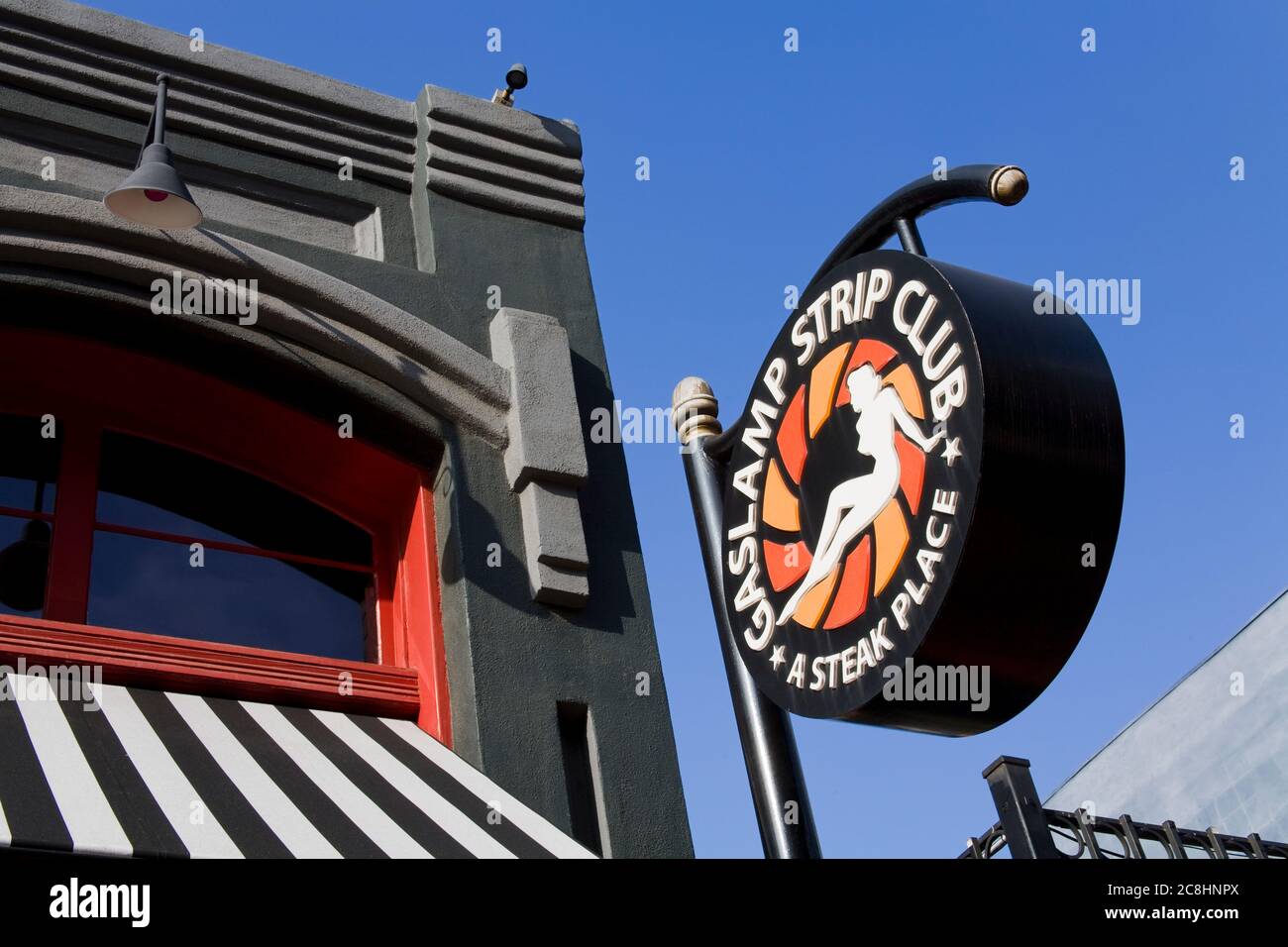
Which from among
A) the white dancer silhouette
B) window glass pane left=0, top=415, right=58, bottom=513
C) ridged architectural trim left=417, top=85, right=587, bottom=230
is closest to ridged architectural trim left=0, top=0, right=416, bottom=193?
ridged architectural trim left=417, top=85, right=587, bottom=230

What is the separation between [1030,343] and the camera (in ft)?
15.3

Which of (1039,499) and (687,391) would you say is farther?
(687,391)

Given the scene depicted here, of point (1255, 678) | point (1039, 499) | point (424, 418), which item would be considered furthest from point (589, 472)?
point (1255, 678)

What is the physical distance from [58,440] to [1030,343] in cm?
492

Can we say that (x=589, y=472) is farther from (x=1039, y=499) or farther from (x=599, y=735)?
(x=1039, y=499)

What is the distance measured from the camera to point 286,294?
761 centimetres

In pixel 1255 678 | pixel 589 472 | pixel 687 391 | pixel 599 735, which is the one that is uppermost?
pixel 1255 678

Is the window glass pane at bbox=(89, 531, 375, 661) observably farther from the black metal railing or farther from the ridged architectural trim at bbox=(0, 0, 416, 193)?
the black metal railing

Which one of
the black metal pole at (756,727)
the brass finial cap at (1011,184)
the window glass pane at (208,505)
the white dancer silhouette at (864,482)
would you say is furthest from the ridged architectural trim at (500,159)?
the brass finial cap at (1011,184)

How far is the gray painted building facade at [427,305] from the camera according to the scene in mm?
6961

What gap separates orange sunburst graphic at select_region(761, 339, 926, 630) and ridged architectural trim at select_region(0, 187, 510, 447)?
103 inches

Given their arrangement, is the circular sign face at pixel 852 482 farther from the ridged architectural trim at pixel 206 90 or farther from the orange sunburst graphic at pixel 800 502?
the ridged architectural trim at pixel 206 90

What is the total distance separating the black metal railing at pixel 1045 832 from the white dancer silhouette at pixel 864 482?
1530mm

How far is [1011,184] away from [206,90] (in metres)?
5.23
